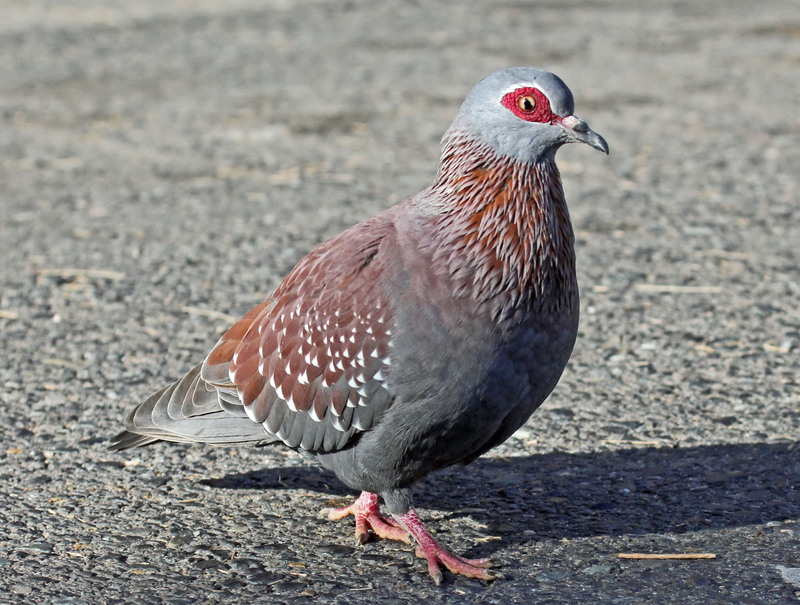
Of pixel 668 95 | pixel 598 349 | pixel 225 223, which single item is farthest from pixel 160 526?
pixel 668 95

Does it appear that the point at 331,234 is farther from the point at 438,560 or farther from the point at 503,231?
the point at 438,560

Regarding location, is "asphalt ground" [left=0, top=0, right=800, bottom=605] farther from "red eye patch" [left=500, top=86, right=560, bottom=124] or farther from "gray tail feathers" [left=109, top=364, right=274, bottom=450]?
"red eye patch" [left=500, top=86, right=560, bottom=124]

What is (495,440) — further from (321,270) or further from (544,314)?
(321,270)

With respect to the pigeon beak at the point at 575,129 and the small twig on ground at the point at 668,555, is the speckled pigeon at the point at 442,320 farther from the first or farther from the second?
the small twig on ground at the point at 668,555

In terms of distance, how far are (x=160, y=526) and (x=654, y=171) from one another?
5.72 meters

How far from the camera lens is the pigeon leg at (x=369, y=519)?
402cm

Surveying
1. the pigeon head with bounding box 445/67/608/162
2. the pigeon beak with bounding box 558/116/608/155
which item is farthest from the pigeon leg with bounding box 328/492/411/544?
the pigeon beak with bounding box 558/116/608/155

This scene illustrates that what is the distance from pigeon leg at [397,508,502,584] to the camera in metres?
3.70

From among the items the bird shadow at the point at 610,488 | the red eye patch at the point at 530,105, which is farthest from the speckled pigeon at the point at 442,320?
the bird shadow at the point at 610,488

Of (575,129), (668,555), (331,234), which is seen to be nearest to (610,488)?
(668,555)

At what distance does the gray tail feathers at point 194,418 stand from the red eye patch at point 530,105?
4.75ft

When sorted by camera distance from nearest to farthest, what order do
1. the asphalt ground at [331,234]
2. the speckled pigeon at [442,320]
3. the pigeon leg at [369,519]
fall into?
the speckled pigeon at [442,320], the asphalt ground at [331,234], the pigeon leg at [369,519]

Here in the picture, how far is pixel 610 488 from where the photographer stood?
14.2ft

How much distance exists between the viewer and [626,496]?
4262mm
